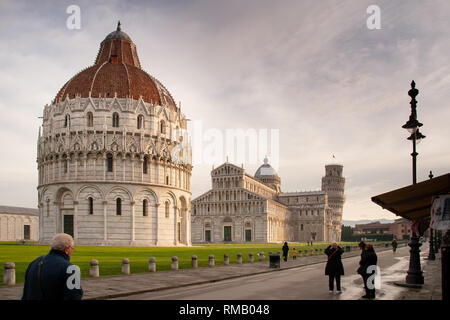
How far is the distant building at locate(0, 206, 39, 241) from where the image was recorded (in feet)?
365

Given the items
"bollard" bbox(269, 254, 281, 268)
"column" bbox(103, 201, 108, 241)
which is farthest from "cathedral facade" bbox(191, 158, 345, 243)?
"bollard" bbox(269, 254, 281, 268)

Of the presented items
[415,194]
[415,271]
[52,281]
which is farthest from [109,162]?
[52,281]

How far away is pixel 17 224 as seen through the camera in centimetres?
11512

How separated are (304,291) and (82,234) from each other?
51.3 metres

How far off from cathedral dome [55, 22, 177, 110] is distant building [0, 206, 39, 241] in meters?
54.0

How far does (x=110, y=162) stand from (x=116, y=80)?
1266 centimetres

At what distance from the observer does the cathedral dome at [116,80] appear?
6781 centimetres

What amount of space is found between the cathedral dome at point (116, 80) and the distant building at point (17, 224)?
54.0 meters

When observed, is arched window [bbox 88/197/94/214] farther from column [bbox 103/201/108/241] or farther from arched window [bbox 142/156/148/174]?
arched window [bbox 142/156/148/174]

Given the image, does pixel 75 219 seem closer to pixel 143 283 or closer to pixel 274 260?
pixel 274 260
